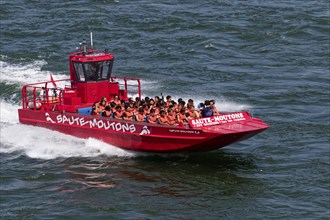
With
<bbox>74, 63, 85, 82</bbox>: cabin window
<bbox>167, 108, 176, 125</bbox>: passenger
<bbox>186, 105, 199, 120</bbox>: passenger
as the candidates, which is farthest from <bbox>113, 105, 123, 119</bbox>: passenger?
<bbox>74, 63, 85, 82</bbox>: cabin window

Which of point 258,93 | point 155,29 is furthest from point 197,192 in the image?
point 155,29

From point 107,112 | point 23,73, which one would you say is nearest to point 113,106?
point 107,112

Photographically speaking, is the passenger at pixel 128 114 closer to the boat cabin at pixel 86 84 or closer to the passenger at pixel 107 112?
the passenger at pixel 107 112

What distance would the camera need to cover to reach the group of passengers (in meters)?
30.2

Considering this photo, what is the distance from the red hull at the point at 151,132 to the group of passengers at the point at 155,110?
14.9 inches

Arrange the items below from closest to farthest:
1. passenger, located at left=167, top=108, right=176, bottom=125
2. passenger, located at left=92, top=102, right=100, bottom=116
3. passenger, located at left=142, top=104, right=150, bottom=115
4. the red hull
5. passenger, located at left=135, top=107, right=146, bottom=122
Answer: the red hull < passenger, located at left=167, top=108, right=176, bottom=125 < passenger, located at left=135, top=107, right=146, bottom=122 < passenger, located at left=142, top=104, right=150, bottom=115 < passenger, located at left=92, top=102, right=100, bottom=116

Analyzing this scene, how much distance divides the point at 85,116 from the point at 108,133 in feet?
4.15

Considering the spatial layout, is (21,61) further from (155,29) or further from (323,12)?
(323,12)

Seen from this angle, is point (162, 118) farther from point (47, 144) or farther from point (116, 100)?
point (47, 144)

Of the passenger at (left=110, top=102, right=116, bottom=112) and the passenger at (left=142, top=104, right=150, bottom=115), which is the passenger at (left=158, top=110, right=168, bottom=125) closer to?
the passenger at (left=142, top=104, right=150, bottom=115)

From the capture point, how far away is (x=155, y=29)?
54844mm

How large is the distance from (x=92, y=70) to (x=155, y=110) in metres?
4.78

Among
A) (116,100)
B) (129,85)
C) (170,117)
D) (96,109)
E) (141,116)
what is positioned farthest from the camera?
(129,85)

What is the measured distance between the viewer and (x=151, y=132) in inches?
→ 1193
